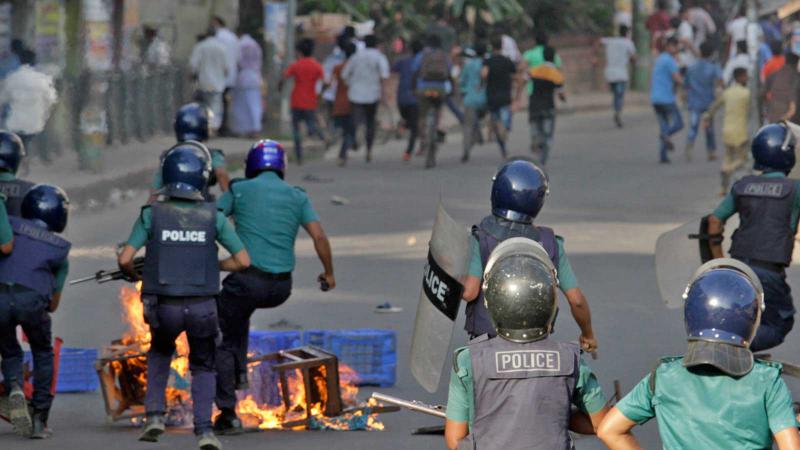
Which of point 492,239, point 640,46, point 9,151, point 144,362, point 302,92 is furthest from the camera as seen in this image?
point 640,46

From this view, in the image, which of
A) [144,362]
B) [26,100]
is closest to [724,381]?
[144,362]

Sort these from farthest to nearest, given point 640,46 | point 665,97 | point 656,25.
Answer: point 656,25 < point 640,46 < point 665,97

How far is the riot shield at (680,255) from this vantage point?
9.22 meters

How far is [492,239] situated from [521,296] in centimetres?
229

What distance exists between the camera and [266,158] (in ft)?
31.0

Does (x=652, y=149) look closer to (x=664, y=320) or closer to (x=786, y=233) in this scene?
(x=664, y=320)

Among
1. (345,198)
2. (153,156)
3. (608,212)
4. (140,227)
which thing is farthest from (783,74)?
(140,227)

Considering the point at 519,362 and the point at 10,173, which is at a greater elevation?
the point at 519,362

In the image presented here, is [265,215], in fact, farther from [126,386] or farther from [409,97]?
[409,97]

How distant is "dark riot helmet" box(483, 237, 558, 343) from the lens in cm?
507

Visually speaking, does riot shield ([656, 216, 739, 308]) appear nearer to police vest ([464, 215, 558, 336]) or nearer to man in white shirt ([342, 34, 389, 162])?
police vest ([464, 215, 558, 336])

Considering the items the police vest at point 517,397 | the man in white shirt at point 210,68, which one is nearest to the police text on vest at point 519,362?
the police vest at point 517,397

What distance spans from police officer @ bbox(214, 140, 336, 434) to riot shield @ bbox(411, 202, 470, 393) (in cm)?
257

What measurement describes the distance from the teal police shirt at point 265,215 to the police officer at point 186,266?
67cm
